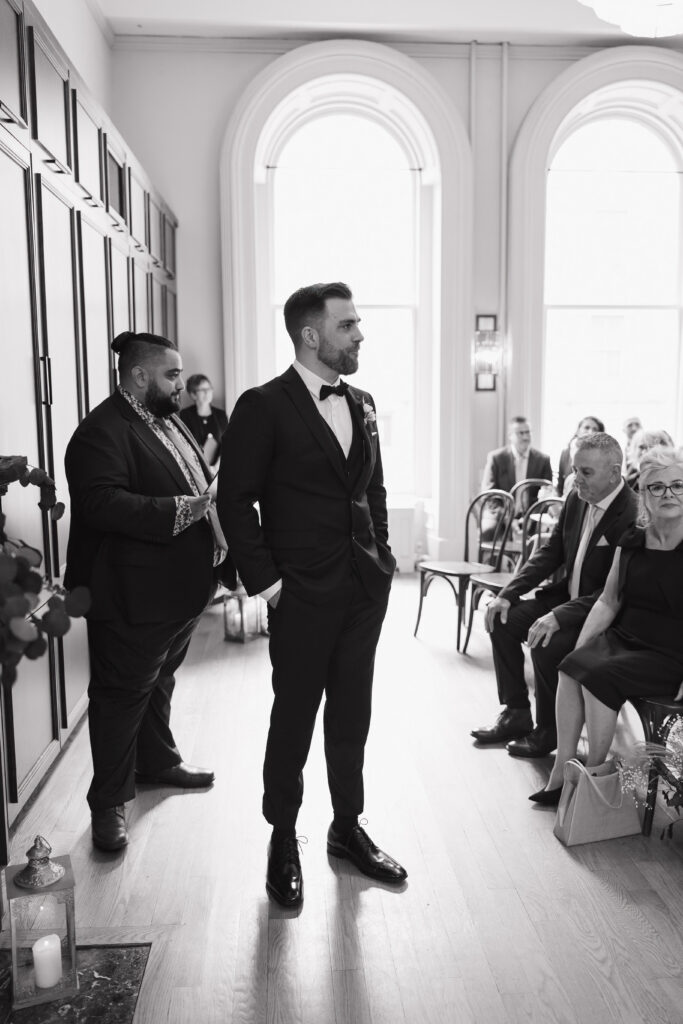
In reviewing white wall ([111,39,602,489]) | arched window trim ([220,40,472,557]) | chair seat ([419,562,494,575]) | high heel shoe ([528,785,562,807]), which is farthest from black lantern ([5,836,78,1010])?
white wall ([111,39,602,489])

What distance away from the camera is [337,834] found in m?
2.87

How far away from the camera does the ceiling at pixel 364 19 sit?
23.0ft

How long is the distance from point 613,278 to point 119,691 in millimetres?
6974

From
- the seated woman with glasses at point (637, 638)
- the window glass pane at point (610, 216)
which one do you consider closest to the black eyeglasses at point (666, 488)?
the seated woman with glasses at point (637, 638)

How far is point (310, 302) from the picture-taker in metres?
2.50

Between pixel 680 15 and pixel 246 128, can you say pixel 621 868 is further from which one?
pixel 246 128

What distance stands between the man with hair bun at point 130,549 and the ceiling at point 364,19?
17.0 feet

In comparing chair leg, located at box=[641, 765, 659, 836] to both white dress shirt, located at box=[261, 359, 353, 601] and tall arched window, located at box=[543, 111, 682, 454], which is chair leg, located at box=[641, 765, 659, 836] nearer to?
white dress shirt, located at box=[261, 359, 353, 601]

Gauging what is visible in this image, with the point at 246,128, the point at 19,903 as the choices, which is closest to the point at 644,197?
the point at 246,128

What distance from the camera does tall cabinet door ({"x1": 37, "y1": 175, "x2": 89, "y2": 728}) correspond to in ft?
11.4

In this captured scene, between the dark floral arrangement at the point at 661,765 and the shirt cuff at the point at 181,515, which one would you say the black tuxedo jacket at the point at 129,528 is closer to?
the shirt cuff at the point at 181,515

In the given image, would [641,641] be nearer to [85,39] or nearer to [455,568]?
[455,568]

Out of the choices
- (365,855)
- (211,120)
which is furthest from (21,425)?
(211,120)

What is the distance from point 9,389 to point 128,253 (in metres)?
2.72
